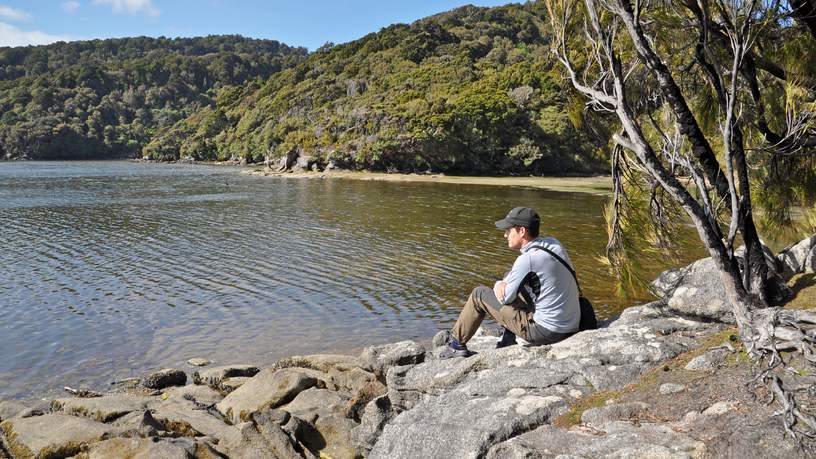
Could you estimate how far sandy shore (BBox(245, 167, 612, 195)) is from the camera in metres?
55.9

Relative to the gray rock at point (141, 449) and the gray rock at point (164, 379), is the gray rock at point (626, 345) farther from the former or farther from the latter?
the gray rock at point (164, 379)

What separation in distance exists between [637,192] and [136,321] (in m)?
11.2

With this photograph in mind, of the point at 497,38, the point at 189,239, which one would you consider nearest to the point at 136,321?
the point at 189,239

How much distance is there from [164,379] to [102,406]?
1931 millimetres

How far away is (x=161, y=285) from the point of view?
17.0 meters

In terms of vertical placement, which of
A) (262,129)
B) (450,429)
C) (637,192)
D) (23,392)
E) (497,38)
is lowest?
(23,392)

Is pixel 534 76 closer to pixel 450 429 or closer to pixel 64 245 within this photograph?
pixel 64 245

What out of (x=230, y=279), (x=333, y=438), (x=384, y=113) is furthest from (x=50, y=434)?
(x=384, y=113)

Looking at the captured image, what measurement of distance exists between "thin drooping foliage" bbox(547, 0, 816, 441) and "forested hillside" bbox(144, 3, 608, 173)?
890mm

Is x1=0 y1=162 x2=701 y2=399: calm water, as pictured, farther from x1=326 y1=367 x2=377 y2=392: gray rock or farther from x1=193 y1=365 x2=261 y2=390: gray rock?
x1=326 y1=367 x2=377 y2=392: gray rock

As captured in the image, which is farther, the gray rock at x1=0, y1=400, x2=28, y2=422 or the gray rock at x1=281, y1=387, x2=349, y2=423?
the gray rock at x1=0, y1=400, x2=28, y2=422

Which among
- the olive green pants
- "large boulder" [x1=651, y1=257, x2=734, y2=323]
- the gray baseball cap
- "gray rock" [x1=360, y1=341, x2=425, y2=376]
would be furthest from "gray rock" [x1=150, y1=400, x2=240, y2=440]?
"large boulder" [x1=651, y1=257, x2=734, y2=323]

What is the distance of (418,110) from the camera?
3105 inches

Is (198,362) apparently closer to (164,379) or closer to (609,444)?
(164,379)
